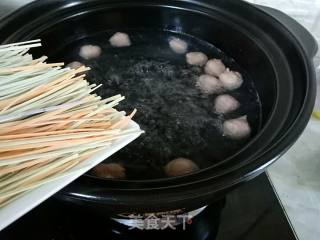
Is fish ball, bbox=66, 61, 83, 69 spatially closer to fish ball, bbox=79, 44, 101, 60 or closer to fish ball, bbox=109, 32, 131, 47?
fish ball, bbox=79, 44, 101, 60

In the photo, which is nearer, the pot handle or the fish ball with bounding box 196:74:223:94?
the pot handle

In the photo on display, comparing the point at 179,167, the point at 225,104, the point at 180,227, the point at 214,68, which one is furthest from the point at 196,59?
the point at 180,227

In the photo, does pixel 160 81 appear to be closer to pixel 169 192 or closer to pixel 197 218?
pixel 197 218

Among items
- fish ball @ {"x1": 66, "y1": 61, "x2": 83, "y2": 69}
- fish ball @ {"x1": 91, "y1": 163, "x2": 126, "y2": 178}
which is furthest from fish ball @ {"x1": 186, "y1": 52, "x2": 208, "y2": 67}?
fish ball @ {"x1": 91, "y1": 163, "x2": 126, "y2": 178}

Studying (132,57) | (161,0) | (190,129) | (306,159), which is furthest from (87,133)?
(306,159)

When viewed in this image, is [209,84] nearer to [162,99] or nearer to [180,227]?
[162,99]

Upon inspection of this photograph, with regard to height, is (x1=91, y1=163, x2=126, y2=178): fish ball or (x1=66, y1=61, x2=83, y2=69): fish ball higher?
(x1=66, y1=61, x2=83, y2=69): fish ball
